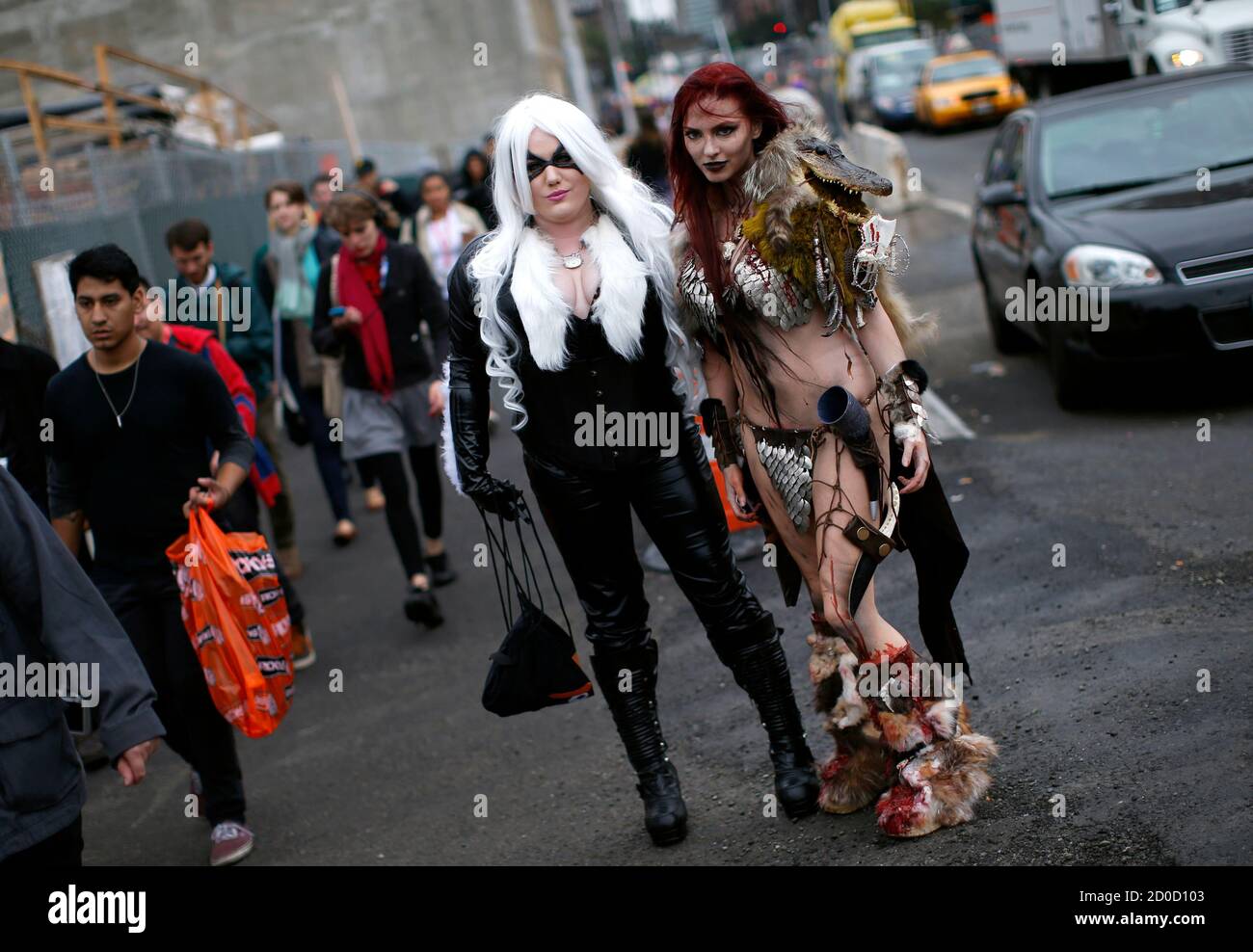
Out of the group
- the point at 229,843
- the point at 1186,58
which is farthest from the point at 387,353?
the point at 1186,58

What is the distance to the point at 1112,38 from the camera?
18.4m

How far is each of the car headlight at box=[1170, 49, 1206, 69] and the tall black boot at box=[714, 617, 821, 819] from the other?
12.2 metres

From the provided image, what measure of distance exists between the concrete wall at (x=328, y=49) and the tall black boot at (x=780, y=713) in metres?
39.7

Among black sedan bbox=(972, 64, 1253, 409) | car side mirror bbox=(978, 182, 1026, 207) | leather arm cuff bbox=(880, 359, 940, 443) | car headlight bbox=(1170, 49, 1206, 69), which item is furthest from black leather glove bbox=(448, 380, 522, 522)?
car headlight bbox=(1170, 49, 1206, 69)

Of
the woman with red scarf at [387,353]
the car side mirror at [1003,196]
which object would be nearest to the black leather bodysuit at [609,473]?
the woman with red scarf at [387,353]

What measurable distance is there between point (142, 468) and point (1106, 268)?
5.37m

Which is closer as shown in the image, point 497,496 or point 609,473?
point 609,473

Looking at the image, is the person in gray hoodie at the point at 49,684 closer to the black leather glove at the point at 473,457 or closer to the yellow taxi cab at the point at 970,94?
the black leather glove at the point at 473,457

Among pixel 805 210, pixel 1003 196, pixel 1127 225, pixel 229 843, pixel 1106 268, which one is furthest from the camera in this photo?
pixel 1003 196

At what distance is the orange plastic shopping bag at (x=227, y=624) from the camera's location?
16.7 ft

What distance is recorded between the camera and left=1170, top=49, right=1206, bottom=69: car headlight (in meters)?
14.5

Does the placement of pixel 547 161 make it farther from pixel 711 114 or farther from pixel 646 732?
pixel 646 732

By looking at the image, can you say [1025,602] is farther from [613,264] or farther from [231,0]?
[231,0]
